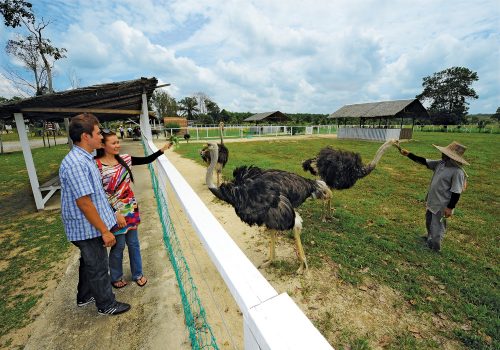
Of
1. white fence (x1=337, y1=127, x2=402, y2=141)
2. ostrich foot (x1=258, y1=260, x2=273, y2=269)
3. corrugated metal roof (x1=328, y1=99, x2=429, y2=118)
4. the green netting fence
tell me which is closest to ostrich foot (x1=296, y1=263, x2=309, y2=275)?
ostrich foot (x1=258, y1=260, x2=273, y2=269)

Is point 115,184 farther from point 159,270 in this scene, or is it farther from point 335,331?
point 335,331

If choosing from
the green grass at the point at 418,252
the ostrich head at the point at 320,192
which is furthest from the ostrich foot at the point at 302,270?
the ostrich head at the point at 320,192

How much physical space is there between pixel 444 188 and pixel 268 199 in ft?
8.34

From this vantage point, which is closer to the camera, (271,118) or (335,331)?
(335,331)

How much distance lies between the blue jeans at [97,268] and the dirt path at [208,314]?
269mm

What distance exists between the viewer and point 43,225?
5.03m

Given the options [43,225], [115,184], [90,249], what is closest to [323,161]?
[115,184]

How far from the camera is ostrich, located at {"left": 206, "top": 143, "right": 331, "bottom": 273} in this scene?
3160mm

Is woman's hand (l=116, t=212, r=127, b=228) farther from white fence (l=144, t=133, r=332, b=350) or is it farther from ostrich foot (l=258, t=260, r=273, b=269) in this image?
ostrich foot (l=258, t=260, r=273, b=269)

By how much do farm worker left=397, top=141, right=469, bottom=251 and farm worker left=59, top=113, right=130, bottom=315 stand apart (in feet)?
13.8

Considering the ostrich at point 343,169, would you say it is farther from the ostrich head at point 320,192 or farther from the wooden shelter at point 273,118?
the wooden shelter at point 273,118

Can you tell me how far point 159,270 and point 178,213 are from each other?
85.7 inches

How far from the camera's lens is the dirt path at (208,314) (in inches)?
91.7

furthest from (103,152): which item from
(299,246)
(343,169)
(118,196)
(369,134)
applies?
(369,134)
